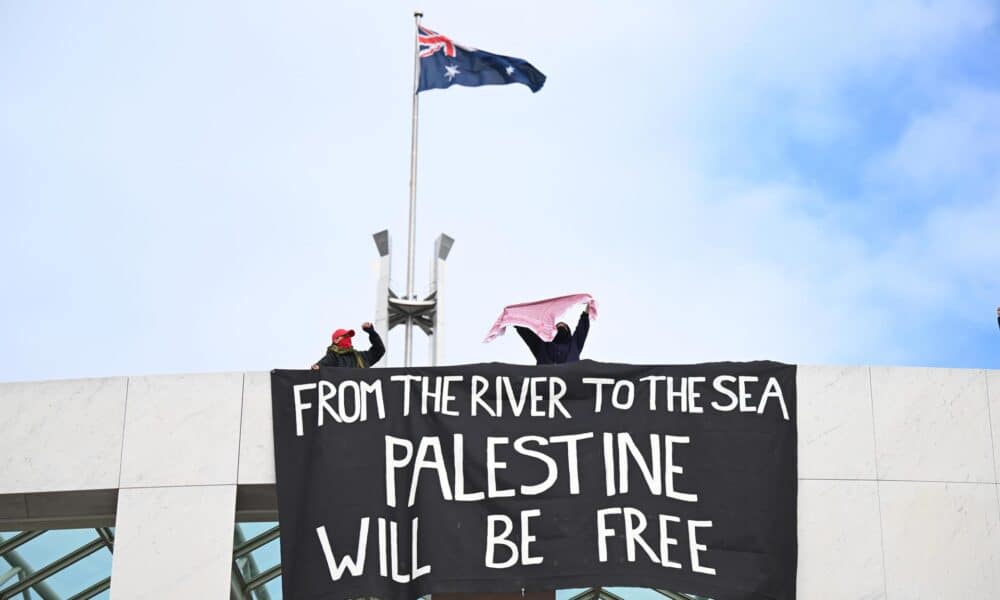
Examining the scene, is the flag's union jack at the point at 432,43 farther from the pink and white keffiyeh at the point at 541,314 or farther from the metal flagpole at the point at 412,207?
the pink and white keffiyeh at the point at 541,314

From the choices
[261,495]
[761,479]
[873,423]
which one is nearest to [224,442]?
[261,495]

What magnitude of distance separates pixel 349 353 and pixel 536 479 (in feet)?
6.90

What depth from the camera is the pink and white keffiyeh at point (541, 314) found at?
44.8 feet

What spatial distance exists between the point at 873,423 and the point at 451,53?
772 centimetres

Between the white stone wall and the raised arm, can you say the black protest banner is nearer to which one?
the white stone wall

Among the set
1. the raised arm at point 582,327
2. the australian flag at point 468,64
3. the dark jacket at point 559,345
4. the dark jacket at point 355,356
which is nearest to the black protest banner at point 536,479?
the dark jacket at point 355,356

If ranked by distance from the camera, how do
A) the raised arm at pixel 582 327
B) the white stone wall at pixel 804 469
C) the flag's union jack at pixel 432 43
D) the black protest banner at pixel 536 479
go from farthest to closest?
the flag's union jack at pixel 432 43, the raised arm at pixel 582 327, the white stone wall at pixel 804 469, the black protest banner at pixel 536 479

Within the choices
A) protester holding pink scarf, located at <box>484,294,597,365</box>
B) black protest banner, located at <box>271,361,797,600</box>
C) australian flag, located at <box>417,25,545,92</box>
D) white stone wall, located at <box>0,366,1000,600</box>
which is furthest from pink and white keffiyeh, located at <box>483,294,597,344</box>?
australian flag, located at <box>417,25,545,92</box>

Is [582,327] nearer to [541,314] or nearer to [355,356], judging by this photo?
[541,314]

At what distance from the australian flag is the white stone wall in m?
6.33

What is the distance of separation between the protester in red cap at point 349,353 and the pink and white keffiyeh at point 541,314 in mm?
1077

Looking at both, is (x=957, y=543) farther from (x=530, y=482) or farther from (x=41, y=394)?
(x=41, y=394)

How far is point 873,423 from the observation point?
41.9 feet

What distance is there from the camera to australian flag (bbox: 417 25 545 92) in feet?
58.8
